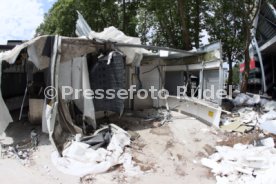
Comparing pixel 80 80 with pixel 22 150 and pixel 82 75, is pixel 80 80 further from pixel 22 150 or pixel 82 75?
pixel 22 150

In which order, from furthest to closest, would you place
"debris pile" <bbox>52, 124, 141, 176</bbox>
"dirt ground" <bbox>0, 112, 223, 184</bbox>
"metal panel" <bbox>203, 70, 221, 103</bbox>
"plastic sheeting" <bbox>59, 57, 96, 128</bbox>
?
"metal panel" <bbox>203, 70, 221, 103</bbox> < "plastic sheeting" <bbox>59, 57, 96, 128</bbox> < "debris pile" <bbox>52, 124, 141, 176</bbox> < "dirt ground" <bbox>0, 112, 223, 184</bbox>

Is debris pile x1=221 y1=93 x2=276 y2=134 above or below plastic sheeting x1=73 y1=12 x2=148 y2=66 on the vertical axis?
below

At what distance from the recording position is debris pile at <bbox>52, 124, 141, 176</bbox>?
5.79 m

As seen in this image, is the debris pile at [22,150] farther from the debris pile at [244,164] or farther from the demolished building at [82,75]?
the debris pile at [244,164]

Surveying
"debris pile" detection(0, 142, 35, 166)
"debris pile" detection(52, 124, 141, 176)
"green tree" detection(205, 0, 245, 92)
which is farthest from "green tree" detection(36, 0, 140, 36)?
"debris pile" detection(0, 142, 35, 166)

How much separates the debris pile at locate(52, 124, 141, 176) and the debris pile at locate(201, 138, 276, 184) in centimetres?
165

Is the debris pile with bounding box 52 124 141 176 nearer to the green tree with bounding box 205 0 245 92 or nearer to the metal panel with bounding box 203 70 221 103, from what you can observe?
the metal panel with bounding box 203 70 221 103

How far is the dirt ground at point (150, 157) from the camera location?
5.51 meters

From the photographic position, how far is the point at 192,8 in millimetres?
16734

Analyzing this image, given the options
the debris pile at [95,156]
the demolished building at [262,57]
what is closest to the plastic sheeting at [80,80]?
the debris pile at [95,156]

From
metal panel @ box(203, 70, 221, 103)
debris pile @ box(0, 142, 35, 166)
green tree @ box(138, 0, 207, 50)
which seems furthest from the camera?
green tree @ box(138, 0, 207, 50)

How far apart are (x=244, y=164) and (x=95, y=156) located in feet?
10.2

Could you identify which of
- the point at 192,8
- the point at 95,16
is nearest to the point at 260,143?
the point at 192,8

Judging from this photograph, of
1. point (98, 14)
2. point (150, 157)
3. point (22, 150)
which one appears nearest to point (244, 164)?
point (150, 157)
